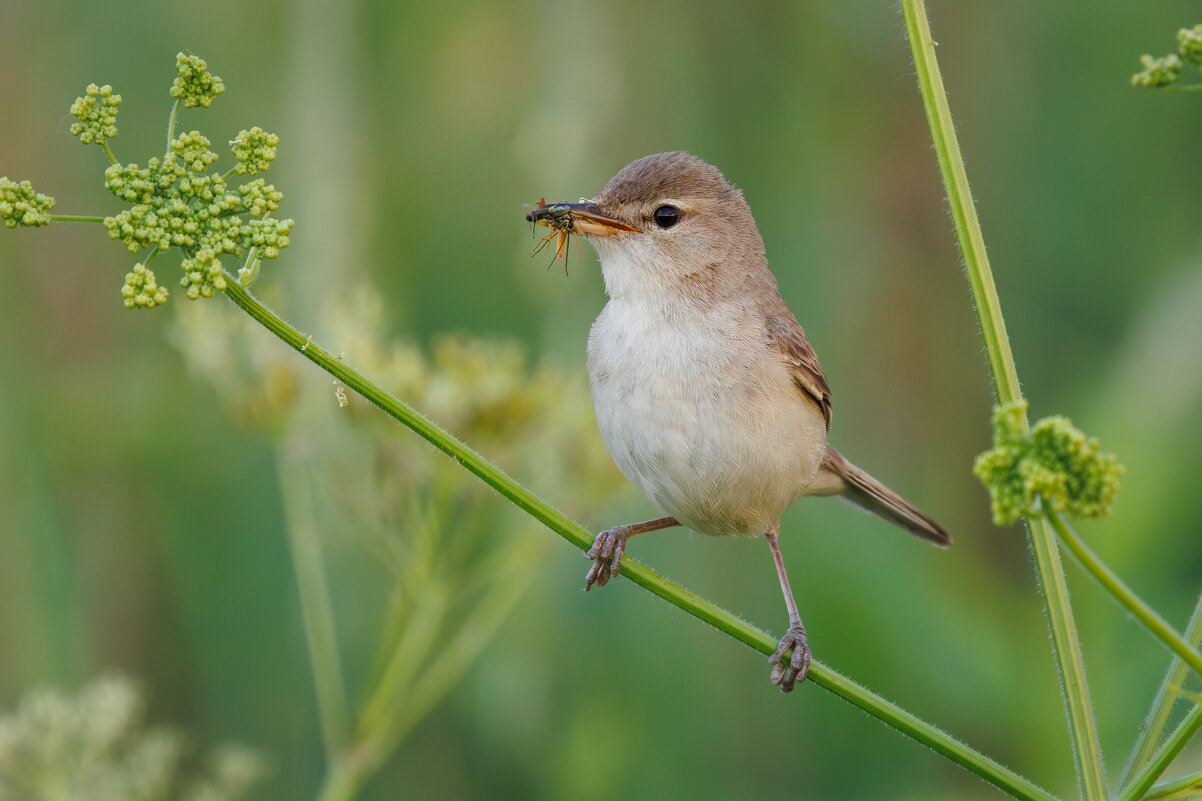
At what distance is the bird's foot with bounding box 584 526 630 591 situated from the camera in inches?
130

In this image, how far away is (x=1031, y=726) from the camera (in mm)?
3918

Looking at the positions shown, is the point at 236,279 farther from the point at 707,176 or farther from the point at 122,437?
the point at 122,437

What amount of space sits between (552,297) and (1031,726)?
2102 millimetres

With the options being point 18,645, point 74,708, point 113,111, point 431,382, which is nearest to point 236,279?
point 113,111

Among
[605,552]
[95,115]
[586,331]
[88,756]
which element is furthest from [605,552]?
[95,115]

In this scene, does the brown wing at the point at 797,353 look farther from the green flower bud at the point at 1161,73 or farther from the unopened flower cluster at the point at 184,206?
the unopened flower cluster at the point at 184,206

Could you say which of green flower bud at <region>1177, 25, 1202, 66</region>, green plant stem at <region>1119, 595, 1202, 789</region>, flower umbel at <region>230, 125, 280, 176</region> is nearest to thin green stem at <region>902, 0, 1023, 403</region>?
green flower bud at <region>1177, 25, 1202, 66</region>

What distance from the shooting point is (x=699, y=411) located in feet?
10.2

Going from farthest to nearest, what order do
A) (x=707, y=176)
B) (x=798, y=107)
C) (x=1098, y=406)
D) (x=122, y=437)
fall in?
1. (x=798, y=107)
2. (x=122, y=437)
3. (x=1098, y=406)
4. (x=707, y=176)

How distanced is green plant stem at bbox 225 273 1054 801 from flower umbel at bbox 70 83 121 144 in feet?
1.04

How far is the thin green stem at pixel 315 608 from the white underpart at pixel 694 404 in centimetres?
90

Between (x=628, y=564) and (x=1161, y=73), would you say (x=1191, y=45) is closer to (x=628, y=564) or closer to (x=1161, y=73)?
(x=1161, y=73)

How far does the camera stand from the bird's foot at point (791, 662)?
307 cm

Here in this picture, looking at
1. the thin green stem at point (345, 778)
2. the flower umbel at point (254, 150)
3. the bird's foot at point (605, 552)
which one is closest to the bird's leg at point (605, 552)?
the bird's foot at point (605, 552)
